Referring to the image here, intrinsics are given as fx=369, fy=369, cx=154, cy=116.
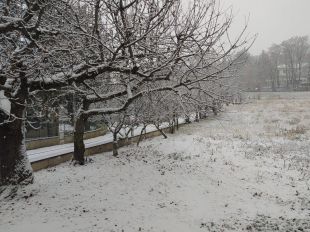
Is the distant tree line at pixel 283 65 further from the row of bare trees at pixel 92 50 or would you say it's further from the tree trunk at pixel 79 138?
the row of bare trees at pixel 92 50

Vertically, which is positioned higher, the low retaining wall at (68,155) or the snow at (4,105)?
the snow at (4,105)

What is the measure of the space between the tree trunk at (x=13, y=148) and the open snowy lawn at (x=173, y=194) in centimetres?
58

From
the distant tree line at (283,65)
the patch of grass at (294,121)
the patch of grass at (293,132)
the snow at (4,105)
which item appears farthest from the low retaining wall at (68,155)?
the distant tree line at (283,65)

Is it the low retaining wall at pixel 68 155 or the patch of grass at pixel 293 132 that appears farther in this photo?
the patch of grass at pixel 293 132

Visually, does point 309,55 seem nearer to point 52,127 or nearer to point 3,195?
point 52,127

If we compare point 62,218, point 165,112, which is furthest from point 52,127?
point 62,218

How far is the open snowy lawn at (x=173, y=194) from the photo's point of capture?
9477 mm

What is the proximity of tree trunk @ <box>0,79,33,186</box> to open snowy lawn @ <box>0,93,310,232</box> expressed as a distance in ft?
1.91

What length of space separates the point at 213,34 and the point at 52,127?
19290 mm

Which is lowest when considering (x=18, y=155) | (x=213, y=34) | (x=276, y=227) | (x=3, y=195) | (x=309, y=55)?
(x=276, y=227)

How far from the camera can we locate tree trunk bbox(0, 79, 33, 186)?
11.3 meters

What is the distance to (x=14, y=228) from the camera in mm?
8984

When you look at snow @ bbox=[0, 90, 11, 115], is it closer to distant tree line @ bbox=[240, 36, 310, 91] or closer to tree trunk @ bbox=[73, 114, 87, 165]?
tree trunk @ bbox=[73, 114, 87, 165]

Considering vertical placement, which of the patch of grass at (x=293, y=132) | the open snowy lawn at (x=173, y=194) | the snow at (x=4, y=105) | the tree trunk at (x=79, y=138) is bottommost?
the open snowy lawn at (x=173, y=194)
